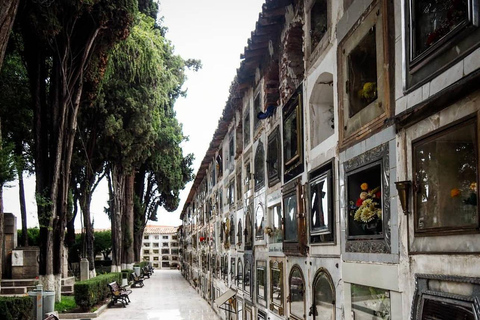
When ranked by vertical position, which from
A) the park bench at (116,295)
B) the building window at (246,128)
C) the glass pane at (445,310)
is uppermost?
the building window at (246,128)

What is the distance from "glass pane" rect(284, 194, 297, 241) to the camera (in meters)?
10.7

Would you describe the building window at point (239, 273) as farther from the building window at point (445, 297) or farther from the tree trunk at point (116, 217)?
the tree trunk at point (116, 217)

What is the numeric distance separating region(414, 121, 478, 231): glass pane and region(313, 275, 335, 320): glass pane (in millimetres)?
3273

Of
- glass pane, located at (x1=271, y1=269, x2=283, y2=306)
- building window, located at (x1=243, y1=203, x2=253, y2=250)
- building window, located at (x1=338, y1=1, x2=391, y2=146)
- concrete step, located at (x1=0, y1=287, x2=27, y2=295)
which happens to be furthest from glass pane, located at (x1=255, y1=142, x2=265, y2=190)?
concrete step, located at (x1=0, y1=287, x2=27, y2=295)

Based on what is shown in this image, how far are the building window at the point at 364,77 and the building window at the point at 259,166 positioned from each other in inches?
270

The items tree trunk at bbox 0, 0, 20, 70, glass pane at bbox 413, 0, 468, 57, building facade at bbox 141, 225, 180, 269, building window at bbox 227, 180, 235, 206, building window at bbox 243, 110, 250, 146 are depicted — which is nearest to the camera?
glass pane at bbox 413, 0, 468, 57

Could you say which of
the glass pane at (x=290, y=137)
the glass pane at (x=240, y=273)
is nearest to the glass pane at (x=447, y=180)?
the glass pane at (x=290, y=137)

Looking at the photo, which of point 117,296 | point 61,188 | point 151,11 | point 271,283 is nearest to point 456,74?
point 271,283

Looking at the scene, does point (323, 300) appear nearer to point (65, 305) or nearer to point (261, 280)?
point (261, 280)

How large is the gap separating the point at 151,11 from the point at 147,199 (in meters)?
24.0

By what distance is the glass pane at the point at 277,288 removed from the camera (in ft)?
39.5

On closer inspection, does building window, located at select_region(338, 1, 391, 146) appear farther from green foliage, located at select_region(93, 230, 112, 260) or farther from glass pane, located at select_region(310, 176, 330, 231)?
green foliage, located at select_region(93, 230, 112, 260)

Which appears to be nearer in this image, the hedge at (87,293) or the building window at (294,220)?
the building window at (294,220)

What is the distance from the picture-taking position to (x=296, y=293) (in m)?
10.6
